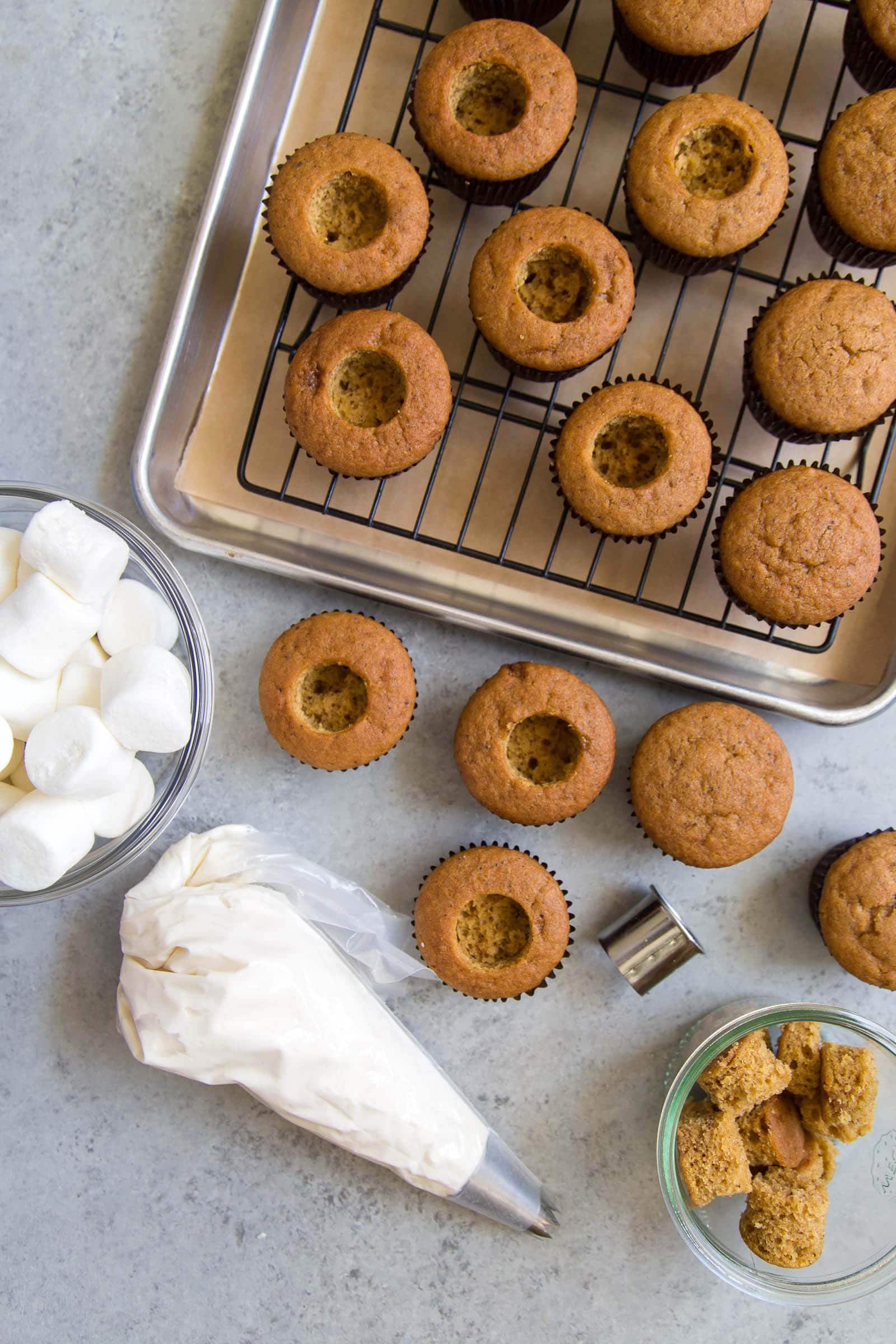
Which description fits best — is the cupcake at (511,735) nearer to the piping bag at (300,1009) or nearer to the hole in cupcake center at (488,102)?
the piping bag at (300,1009)

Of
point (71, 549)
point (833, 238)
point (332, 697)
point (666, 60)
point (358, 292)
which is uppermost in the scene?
point (666, 60)

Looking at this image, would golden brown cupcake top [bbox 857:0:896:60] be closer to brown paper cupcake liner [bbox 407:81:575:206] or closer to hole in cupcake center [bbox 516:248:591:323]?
brown paper cupcake liner [bbox 407:81:575:206]

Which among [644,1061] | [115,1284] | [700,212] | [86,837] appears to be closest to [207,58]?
[700,212]

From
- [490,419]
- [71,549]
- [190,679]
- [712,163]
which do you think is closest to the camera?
[71,549]

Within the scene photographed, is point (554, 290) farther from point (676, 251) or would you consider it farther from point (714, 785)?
point (714, 785)


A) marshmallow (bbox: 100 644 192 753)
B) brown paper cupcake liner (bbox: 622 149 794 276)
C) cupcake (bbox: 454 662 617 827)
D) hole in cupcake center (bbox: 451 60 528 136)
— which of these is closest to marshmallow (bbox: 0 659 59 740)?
marshmallow (bbox: 100 644 192 753)

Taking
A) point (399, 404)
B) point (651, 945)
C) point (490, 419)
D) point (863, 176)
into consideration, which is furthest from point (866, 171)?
point (651, 945)

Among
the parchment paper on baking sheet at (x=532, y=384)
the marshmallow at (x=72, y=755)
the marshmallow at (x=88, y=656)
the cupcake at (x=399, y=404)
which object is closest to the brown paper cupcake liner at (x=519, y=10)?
the parchment paper on baking sheet at (x=532, y=384)
